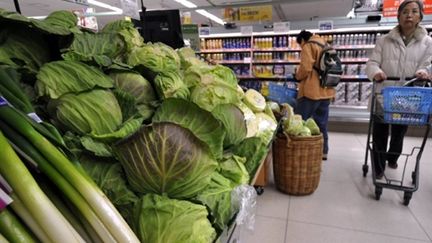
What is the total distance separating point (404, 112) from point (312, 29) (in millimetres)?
3887

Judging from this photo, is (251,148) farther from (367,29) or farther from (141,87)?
(367,29)

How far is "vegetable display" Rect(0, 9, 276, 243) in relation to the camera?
524 millimetres

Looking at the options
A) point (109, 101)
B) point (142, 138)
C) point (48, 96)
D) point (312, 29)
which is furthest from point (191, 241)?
point (312, 29)

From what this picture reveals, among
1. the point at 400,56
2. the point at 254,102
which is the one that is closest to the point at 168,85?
the point at 254,102

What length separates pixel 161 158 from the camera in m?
0.74

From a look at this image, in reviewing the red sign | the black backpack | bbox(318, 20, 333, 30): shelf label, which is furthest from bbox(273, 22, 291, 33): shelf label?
the black backpack

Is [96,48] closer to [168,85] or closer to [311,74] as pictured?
[168,85]

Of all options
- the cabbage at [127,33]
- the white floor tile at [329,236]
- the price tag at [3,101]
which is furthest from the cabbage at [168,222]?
the white floor tile at [329,236]

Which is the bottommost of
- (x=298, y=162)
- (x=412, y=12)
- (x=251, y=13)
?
(x=298, y=162)

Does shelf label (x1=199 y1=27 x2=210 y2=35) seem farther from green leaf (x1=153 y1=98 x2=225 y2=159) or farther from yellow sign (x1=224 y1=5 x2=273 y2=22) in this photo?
green leaf (x1=153 y1=98 x2=225 y2=159)

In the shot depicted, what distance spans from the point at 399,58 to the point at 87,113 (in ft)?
9.30

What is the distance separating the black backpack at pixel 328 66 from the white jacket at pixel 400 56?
481mm

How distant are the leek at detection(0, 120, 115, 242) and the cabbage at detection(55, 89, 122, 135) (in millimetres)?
286

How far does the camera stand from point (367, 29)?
18.0ft
